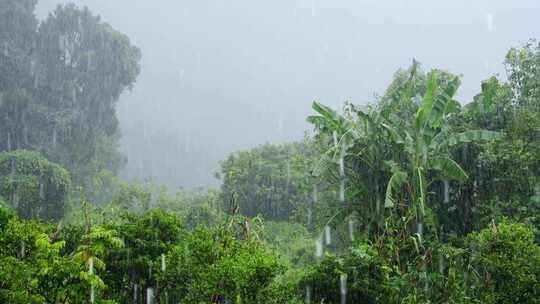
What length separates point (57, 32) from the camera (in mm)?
33281

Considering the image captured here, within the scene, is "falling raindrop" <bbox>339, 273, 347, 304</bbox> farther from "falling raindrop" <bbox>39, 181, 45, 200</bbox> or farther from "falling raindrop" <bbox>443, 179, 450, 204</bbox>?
"falling raindrop" <bbox>39, 181, 45, 200</bbox>

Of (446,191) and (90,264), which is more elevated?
(446,191)

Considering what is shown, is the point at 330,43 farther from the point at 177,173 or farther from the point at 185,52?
the point at 177,173

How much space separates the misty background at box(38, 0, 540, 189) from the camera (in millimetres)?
90500

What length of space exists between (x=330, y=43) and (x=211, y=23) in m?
24.1

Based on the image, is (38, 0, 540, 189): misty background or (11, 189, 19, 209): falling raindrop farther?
(38, 0, 540, 189): misty background

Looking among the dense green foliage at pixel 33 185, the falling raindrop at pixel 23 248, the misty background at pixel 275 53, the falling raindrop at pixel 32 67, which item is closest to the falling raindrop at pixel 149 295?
the falling raindrop at pixel 23 248

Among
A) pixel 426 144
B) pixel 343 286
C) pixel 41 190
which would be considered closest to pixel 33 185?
pixel 41 190

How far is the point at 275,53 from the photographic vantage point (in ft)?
355

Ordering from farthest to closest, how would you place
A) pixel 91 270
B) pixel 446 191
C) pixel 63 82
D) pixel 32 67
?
pixel 63 82 < pixel 32 67 < pixel 446 191 < pixel 91 270

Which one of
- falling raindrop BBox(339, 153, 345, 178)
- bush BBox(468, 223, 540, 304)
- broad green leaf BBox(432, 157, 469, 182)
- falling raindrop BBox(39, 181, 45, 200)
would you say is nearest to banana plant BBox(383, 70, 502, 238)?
broad green leaf BBox(432, 157, 469, 182)

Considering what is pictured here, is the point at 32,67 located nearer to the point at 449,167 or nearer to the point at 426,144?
the point at 426,144

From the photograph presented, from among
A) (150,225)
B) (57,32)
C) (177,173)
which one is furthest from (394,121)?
(177,173)

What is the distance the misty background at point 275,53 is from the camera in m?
90.5
